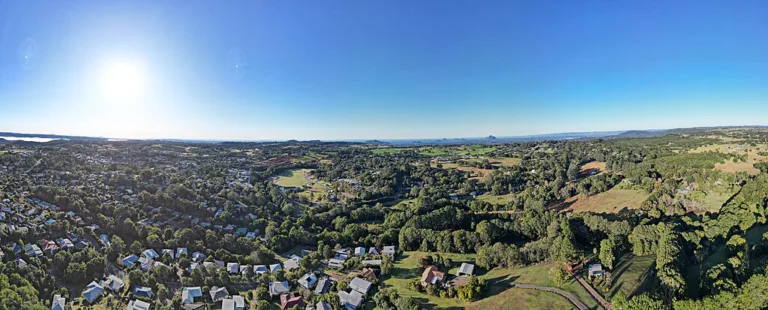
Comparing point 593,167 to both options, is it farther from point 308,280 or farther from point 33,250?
point 33,250

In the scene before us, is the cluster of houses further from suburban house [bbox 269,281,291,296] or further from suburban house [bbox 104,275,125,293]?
suburban house [bbox 104,275,125,293]

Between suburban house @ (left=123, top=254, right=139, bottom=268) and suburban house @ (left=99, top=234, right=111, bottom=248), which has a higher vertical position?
suburban house @ (left=99, top=234, right=111, bottom=248)

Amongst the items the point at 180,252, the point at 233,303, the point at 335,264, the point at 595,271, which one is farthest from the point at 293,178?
the point at 595,271

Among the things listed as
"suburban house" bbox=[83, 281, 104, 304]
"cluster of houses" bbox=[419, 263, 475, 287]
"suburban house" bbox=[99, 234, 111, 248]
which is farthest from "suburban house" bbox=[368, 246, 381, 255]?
"suburban house" bbox=[99, 234, 111, 248]

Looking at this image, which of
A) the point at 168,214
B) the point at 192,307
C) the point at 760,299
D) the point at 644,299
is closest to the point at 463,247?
the point at 644,299

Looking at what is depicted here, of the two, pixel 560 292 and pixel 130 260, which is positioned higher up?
pixel 130 260

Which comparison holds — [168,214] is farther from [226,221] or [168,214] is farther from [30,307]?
[30,307]

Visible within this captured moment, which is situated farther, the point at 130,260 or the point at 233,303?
the point at 130,260
